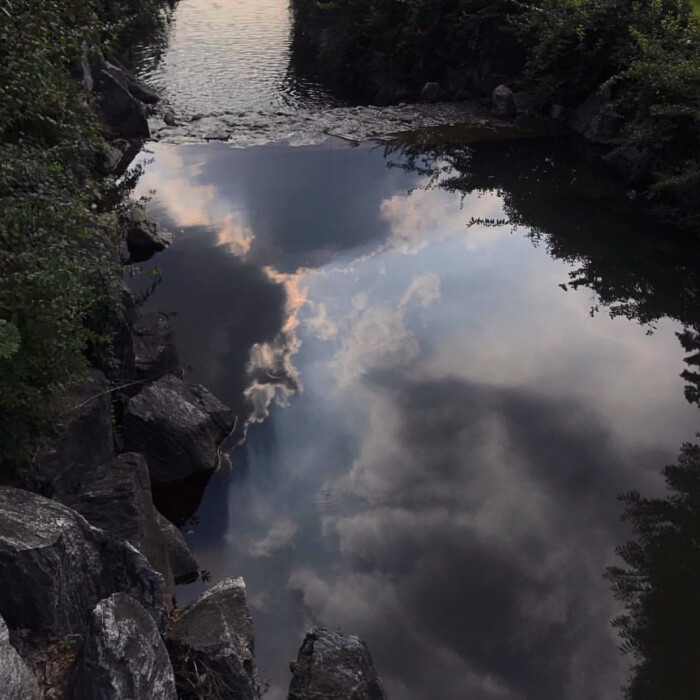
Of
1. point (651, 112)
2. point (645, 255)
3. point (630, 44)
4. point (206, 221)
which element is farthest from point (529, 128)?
point (206, 221)

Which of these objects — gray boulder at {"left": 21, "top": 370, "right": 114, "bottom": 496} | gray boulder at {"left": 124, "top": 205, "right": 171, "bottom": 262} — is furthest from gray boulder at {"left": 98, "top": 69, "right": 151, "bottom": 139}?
gray boulder at {"left": 21, "top": 370, "right": 114, "bottom": 496}

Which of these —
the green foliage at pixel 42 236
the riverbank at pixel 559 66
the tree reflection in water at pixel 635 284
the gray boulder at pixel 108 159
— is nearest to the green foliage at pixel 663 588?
the tree reflection in water at pixel 635 284

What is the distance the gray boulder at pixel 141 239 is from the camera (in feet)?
45.3

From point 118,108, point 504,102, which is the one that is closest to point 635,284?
point 504,102

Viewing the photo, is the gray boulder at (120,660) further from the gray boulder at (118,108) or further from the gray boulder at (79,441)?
the gray boulder at (118,108)

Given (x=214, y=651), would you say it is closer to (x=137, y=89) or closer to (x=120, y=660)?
(x=120, y=660)

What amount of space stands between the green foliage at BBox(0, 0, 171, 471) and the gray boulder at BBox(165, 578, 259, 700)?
2194 millimetres

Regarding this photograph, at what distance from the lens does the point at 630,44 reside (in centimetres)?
2036

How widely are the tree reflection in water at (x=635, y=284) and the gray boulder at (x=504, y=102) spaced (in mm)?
2991

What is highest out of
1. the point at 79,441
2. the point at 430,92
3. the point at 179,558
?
the point at 79,441

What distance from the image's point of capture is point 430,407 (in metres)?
9.79

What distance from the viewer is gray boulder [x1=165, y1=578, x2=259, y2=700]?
17.0ft

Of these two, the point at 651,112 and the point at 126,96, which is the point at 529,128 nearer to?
the point at 651,112

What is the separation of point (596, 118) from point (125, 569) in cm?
1992
